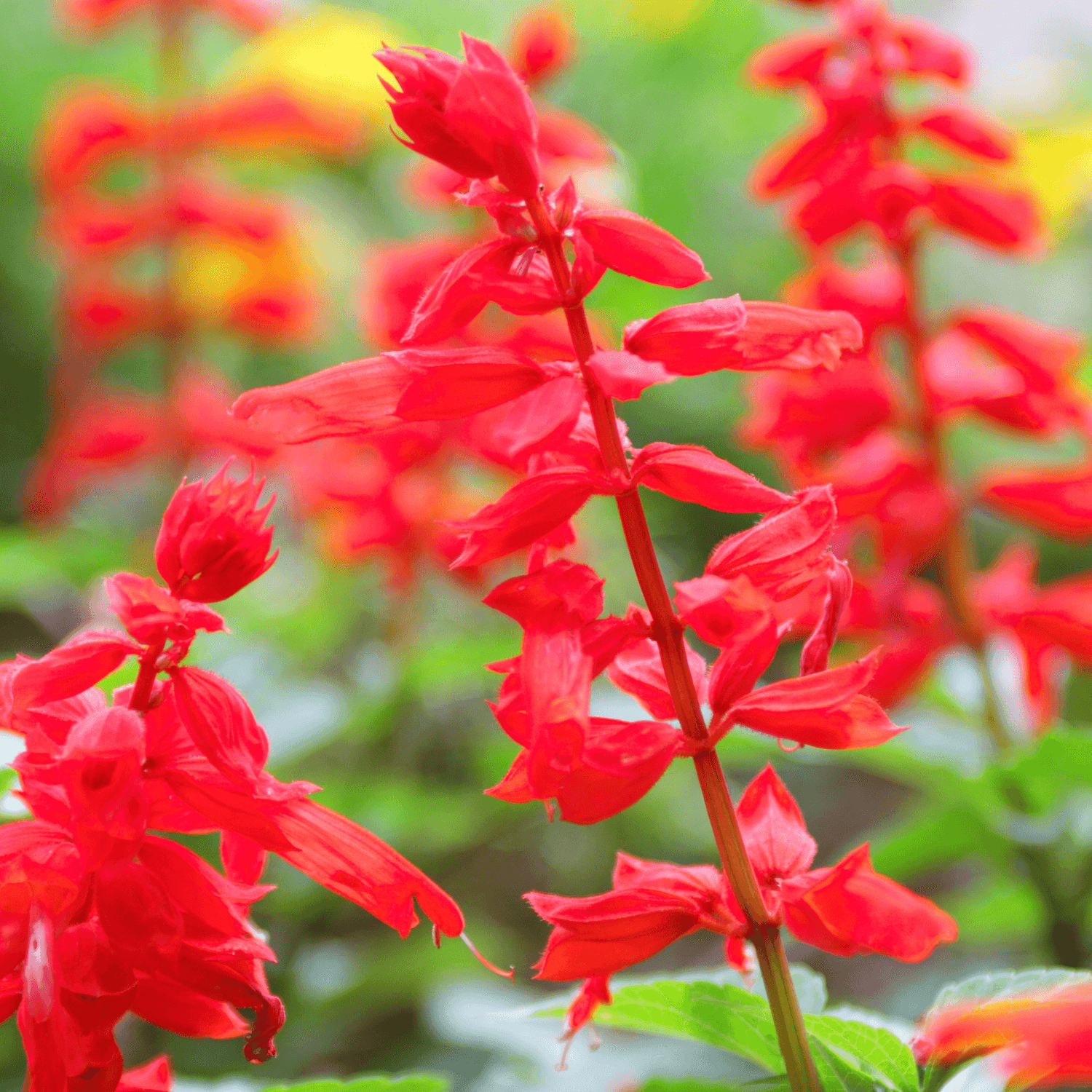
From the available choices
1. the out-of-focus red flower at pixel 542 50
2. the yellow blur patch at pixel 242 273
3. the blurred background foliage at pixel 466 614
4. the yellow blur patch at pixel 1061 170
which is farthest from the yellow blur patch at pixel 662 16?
the out-of-focus red flower at pixel 542 50

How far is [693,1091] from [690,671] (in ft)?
0.77

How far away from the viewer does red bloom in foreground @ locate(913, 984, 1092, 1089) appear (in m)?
0.28

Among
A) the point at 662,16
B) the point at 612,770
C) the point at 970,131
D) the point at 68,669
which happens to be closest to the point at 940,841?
the point at 970,131

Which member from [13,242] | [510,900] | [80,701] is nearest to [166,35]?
[13,242]

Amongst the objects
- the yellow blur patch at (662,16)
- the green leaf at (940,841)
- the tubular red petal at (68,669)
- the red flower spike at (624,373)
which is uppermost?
the yellow blur patch at (662,16)

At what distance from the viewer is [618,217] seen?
424 millimetres

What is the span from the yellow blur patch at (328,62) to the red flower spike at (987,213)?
56.7 inches

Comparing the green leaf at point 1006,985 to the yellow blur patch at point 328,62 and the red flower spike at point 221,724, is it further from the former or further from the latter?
the yellow blur patch at point 328,62

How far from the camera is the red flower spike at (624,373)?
37cm

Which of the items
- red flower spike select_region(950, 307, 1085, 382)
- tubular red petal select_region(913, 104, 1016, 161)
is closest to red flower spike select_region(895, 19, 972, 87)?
tubular red petal select_region(913, 104, 1016, 161)

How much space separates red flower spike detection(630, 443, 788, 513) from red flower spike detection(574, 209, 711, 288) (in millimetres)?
58

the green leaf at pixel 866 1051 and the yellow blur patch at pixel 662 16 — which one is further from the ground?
the yellow blur patch at pixel 662 16

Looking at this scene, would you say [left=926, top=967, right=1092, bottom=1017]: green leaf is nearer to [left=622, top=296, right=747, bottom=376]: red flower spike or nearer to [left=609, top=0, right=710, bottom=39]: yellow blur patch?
[left=622, top=296, right=747, bottom=376]: red flower spike

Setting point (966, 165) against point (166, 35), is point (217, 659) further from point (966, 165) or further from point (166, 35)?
point (966, 165)
